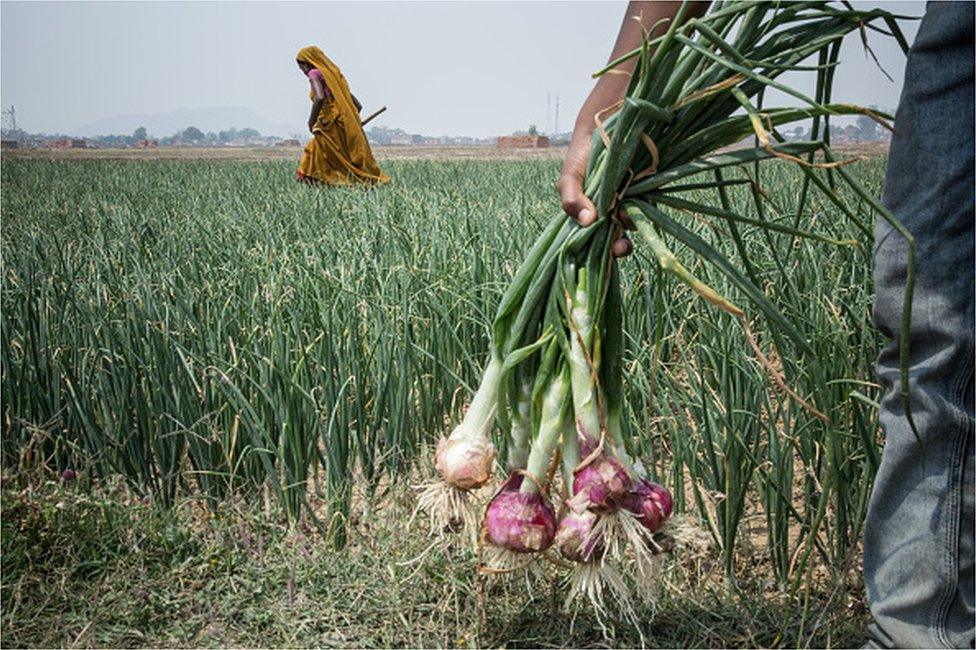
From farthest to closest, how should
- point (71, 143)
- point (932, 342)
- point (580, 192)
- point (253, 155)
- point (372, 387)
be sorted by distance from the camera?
point (71, 143) < point (253, 155) < point (372, 387) < point (580, 192) < point (932, 342)

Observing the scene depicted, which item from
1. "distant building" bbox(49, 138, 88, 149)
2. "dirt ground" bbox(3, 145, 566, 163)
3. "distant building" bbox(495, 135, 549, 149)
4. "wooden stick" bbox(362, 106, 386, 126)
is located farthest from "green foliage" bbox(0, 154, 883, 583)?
"distant building" bbox(49, 138, 88, 149)

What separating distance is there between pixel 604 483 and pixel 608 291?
→ 0.29 metres

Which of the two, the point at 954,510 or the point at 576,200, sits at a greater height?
the point at 576,200

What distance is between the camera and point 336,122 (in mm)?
8922

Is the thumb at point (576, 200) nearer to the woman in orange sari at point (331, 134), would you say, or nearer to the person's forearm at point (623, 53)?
the person's forearm at point (623, 53)

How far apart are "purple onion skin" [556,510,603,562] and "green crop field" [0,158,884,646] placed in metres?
0.16

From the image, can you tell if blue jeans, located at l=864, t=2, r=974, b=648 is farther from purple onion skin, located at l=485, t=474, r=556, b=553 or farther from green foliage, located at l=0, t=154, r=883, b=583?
purple onion skin, located at l=485, t=474, r=556, b=553

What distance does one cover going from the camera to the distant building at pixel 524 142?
3411 cm

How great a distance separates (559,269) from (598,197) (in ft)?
0.37

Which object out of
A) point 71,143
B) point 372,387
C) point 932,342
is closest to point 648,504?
point 932,342

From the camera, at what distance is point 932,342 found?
1.33 metres

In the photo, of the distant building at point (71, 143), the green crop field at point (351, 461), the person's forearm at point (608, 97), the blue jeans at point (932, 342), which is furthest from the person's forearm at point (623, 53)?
the distant building at point (71, 143)

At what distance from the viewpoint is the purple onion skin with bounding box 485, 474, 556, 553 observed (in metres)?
1.39

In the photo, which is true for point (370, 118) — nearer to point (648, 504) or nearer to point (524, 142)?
point (648, 504)
